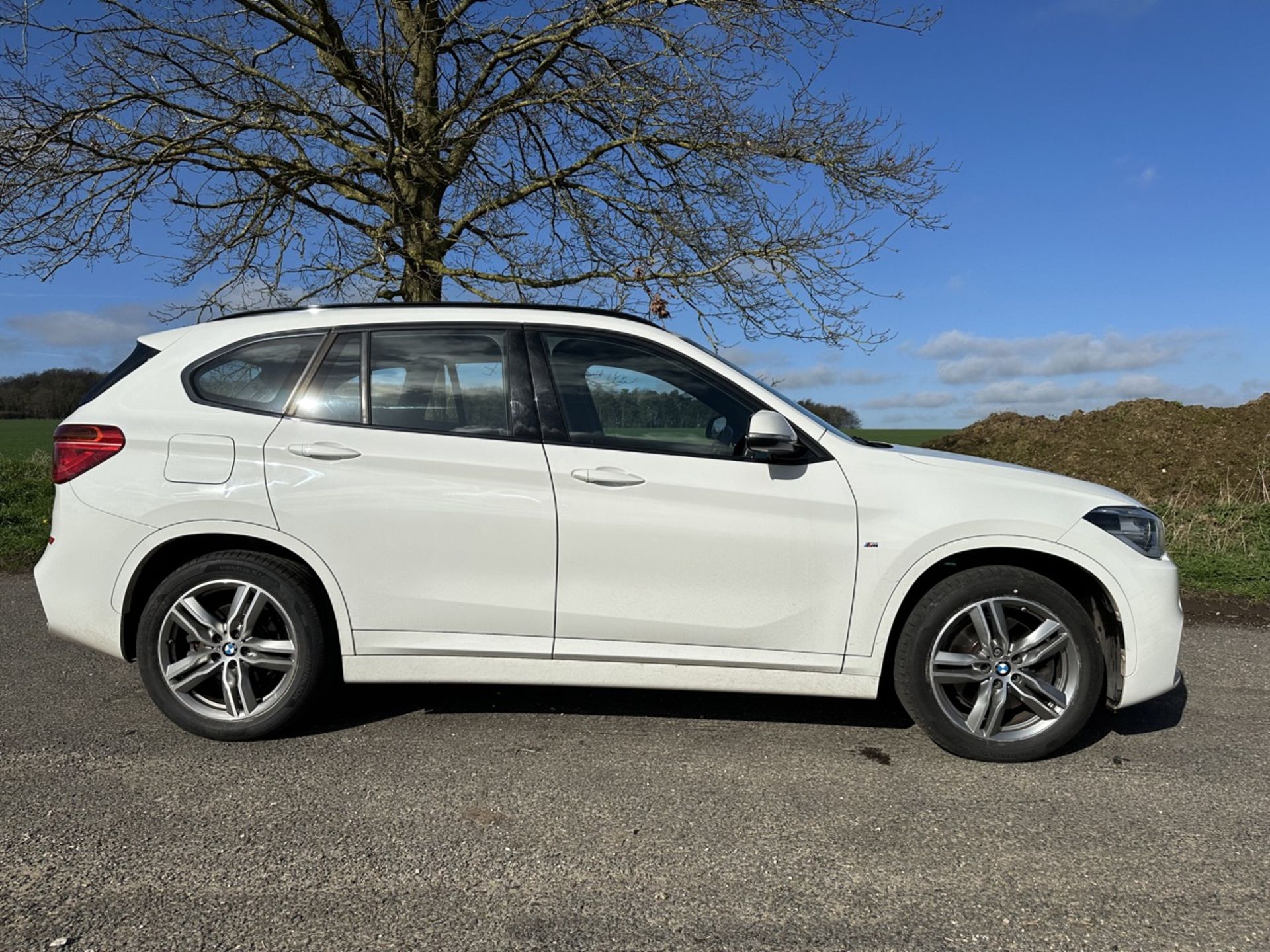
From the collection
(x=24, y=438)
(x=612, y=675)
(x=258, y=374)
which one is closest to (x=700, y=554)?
(x=612, y=675)

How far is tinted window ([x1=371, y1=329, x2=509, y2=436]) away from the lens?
3740mm

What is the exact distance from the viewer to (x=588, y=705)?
14.0 feet

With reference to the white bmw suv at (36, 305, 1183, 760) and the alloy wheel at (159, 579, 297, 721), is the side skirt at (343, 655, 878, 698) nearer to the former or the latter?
the white bmw suv at (36, 305, 1183, 760)

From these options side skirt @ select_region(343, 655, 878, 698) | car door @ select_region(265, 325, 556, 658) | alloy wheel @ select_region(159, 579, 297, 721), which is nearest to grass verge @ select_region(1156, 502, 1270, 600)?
side skirt @ select_region(343, 655, 878, 698)

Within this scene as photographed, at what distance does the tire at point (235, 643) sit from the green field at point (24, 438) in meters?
12.4

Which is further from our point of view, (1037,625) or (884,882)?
(1037,625)

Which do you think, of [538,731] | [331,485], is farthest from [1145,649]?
[331,485]

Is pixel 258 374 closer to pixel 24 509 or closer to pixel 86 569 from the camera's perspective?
pixel 86 569

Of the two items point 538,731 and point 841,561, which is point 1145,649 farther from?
point 538,731

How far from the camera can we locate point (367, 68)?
907 cm

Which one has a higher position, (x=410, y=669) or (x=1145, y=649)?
→ (x=1145, y=649)

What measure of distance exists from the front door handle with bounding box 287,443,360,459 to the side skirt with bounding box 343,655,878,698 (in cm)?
87

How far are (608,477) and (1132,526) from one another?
7.43 feet

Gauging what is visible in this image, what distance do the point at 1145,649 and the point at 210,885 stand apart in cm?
358
